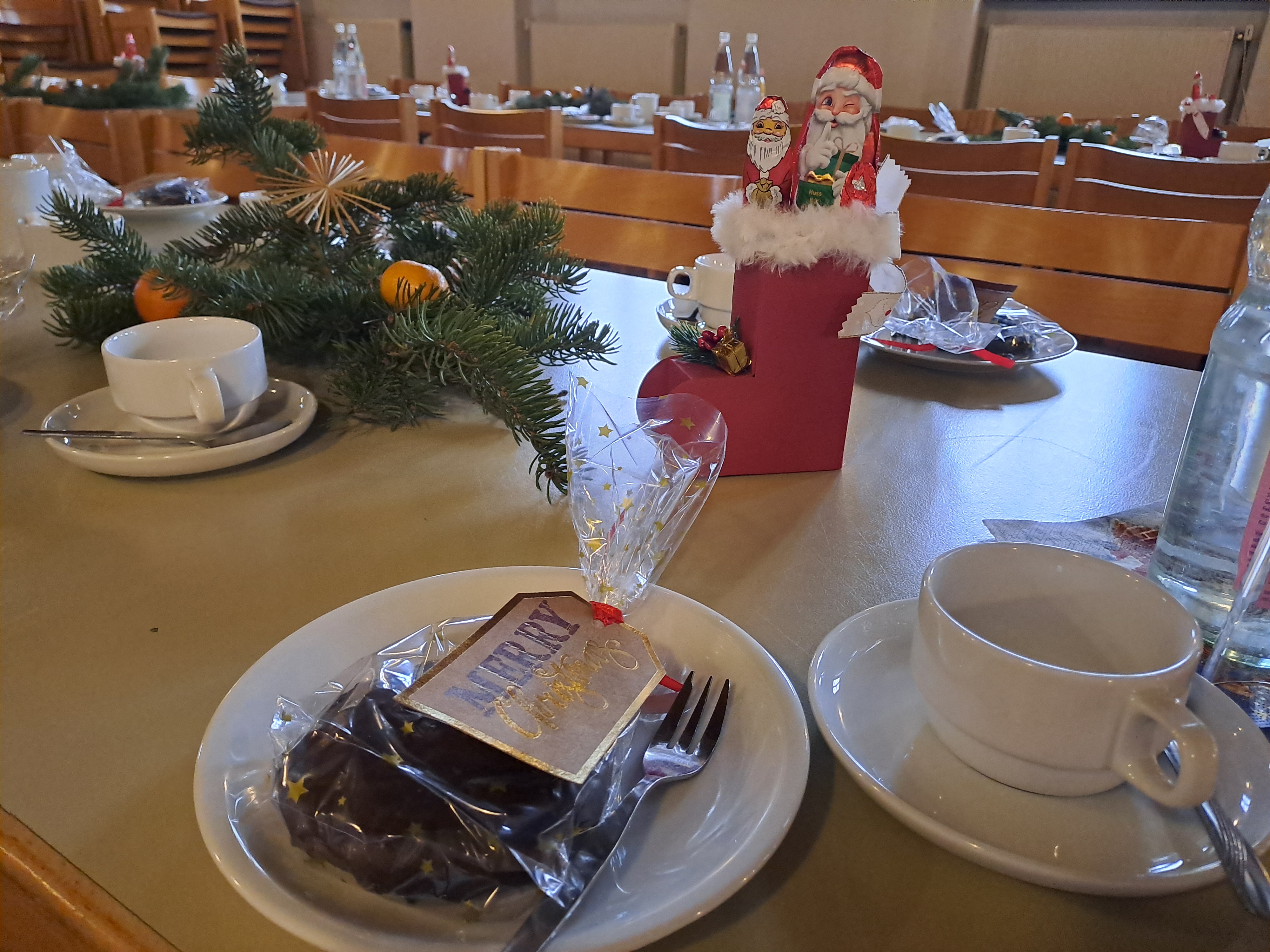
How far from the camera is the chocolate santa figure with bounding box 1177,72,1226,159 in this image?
238cm

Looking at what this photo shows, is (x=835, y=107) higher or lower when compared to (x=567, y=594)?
higher

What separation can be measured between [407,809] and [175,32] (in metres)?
6.55

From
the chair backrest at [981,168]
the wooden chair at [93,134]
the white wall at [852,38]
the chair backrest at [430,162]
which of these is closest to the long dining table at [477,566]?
the chair backrest at [430,162]

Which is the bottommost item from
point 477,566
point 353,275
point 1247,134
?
point 477,566

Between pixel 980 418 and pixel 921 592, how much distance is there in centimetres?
42

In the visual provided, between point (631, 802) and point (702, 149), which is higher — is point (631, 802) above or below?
below

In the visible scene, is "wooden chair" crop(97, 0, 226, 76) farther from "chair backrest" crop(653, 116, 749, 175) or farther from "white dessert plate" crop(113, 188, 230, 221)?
"white dessert plate" crop(113, 188, 230, 221)

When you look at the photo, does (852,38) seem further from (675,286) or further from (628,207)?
(675,286)

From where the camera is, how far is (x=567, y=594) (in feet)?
1.33

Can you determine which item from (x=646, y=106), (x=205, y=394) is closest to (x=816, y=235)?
(x=205, y=394)

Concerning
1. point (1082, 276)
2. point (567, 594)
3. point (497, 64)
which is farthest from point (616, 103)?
point (567, 594)

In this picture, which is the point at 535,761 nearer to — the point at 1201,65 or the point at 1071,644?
the point at 1071,644

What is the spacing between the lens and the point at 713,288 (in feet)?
2.68

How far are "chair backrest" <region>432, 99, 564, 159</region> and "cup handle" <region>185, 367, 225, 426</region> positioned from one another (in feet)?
5.41
